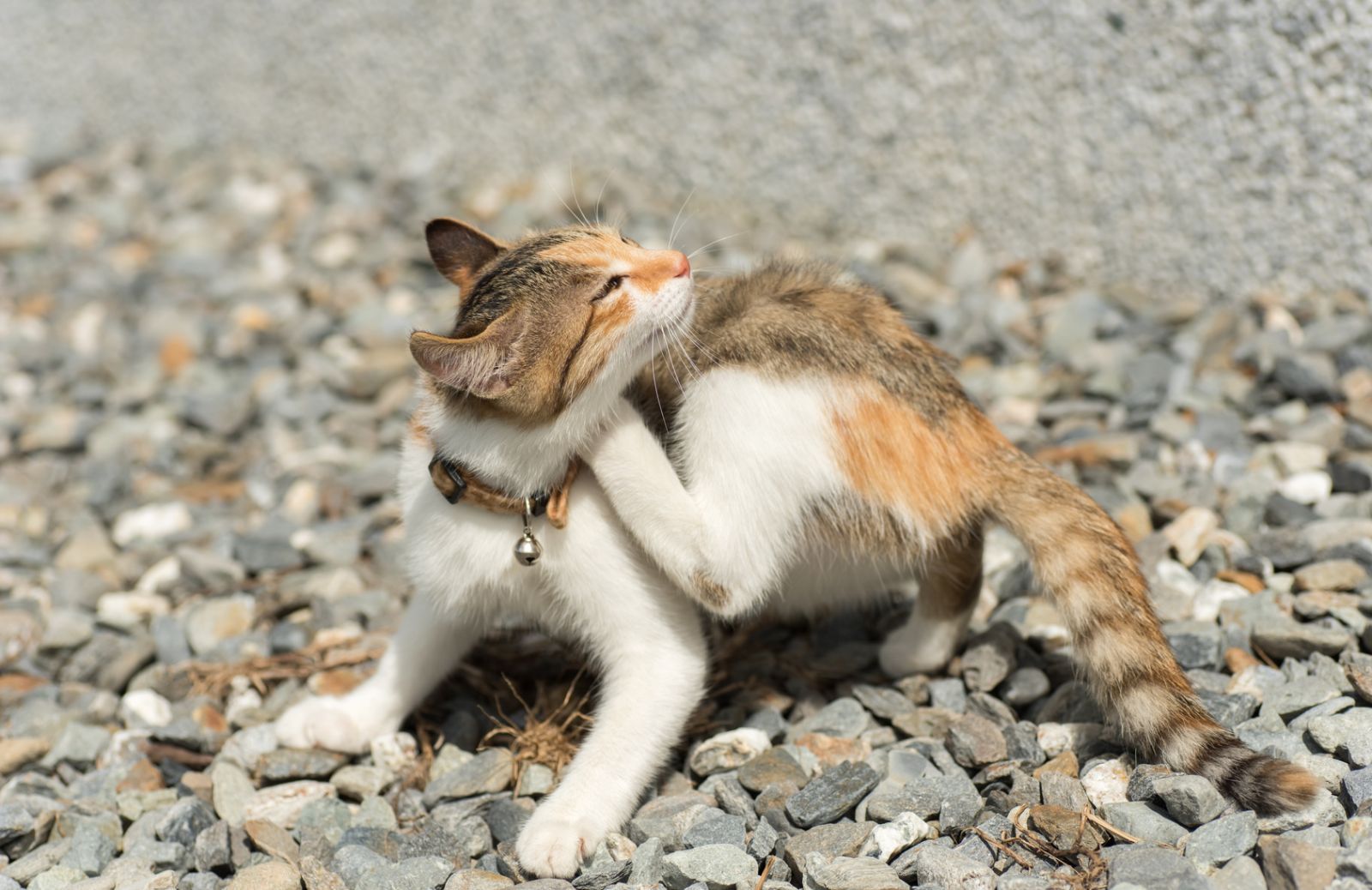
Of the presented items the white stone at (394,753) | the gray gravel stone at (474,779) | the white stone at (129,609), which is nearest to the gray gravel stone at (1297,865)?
the gray gravel stone at (474,779)

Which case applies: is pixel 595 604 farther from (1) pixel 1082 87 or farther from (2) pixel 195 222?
(2) pixel 195 222

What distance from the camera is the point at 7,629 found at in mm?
3691

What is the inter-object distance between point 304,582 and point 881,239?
2.97 m

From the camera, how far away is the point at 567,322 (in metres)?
2.66

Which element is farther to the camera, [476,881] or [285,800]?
[285,800]

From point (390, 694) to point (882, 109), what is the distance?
11.0 ft

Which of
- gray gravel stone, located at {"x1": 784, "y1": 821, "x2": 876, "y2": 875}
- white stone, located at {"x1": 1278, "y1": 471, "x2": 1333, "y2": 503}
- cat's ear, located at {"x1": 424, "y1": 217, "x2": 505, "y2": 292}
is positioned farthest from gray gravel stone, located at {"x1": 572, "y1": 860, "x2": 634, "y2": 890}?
white stone, located at {"x1": 1278, "y1": 471, "x2": 1333, "y2": 503}

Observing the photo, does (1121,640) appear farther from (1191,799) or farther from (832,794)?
(832,794)

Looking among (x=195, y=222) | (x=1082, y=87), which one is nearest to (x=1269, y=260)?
(x=1082, y=87)

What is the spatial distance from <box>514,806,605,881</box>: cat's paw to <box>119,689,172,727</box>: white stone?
4.32 feet

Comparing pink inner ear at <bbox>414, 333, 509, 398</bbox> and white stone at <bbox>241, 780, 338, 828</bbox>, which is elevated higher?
pink inner ear at <bbox>414, 333, 509, 398</bbox>

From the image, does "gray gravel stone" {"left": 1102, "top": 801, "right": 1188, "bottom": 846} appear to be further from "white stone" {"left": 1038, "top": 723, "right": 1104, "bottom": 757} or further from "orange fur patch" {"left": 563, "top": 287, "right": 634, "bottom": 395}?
"orange fur patch" {"left": 563, "top": 287, "right": 634, "bottom": 395}

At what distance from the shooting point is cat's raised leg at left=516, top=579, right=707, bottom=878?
8.63 ft

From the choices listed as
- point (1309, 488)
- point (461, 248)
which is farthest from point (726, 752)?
point (1309, 488)
